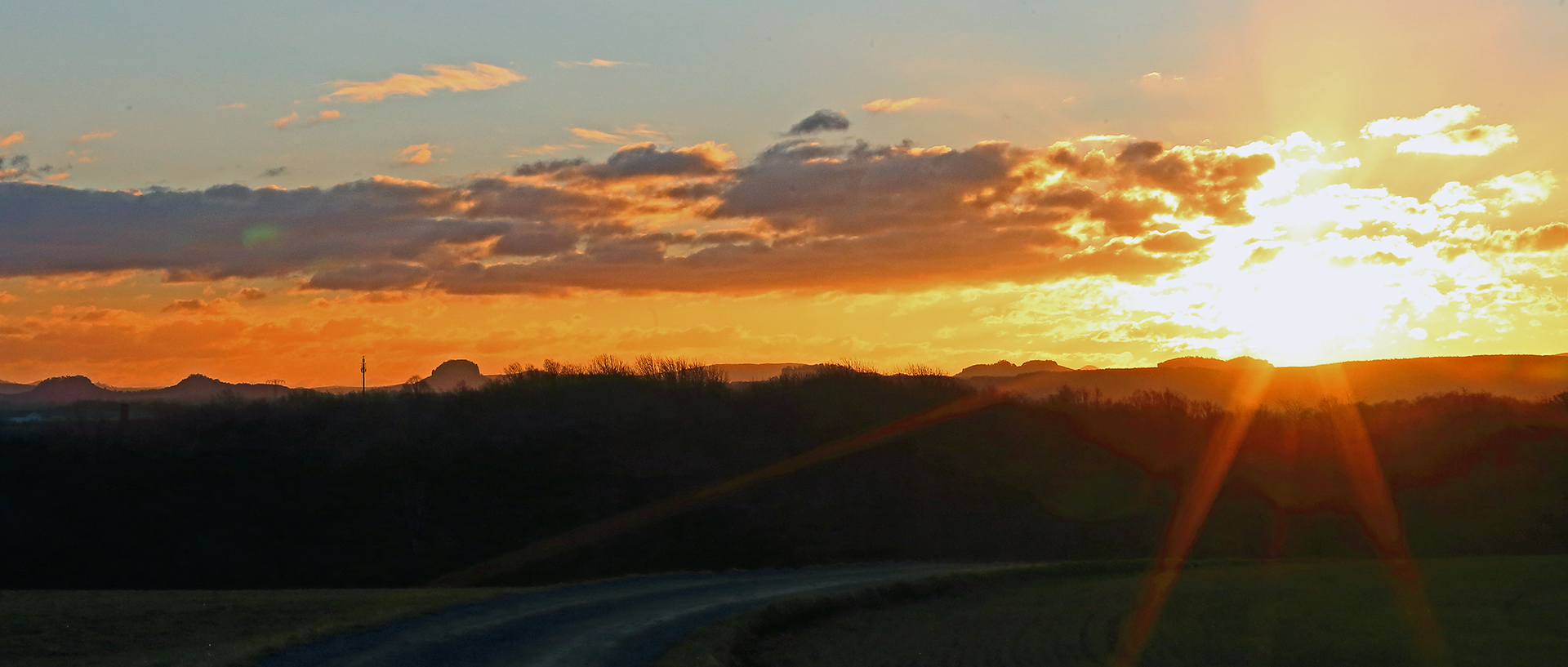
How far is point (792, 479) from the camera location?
48.3 metres

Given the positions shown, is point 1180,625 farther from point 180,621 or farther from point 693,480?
point 693,480

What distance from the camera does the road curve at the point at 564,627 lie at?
17.2 metres

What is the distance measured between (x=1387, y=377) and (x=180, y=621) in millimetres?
159523

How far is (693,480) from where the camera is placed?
155 ft

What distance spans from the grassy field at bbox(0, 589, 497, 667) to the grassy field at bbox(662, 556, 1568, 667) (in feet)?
19.2

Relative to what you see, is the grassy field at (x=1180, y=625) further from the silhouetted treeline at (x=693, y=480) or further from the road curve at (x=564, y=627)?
the silhouetted treeline at (x=693, y=480)

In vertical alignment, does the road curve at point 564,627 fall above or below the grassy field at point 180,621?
below

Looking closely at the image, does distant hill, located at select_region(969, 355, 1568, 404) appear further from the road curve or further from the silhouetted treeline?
the road curve

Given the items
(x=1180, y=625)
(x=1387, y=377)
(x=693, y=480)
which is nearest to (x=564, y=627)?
(x=1180, y=625)

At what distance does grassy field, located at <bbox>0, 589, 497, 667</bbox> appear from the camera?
16562mm

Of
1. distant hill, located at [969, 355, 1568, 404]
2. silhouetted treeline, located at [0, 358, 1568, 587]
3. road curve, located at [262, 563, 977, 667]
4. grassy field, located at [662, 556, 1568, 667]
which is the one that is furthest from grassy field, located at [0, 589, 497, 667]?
distant hill, located at [969, 355, 1568, 404]

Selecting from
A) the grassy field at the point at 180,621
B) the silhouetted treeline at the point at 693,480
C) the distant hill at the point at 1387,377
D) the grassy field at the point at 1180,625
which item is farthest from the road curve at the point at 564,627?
the distant hill at the point at 1387,377

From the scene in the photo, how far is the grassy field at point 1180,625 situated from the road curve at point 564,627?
1.05 meters

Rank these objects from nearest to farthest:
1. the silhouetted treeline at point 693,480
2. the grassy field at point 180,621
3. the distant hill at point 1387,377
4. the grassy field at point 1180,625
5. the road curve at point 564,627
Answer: the grassy field at point 180,621, the road curve at point 564,627, the grassy field at point 1180,625, the silhouetted treeline at point 693,480, the distant hill at point 1387,377
